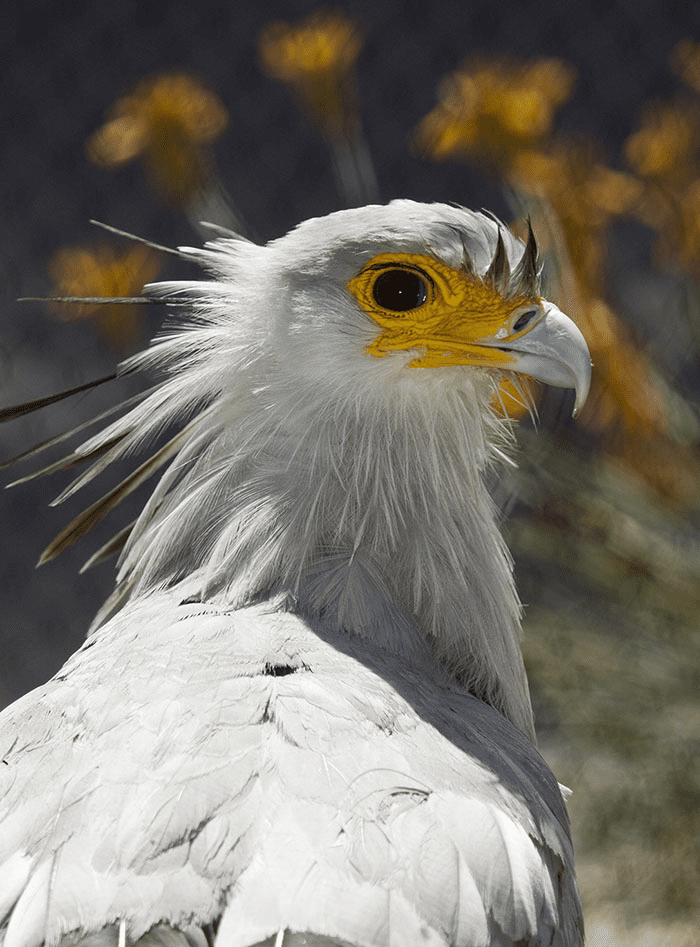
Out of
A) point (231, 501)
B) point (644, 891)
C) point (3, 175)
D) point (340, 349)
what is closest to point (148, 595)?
point (231, 501)

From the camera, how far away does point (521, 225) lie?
1816 mm

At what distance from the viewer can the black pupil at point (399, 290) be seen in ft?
4.72

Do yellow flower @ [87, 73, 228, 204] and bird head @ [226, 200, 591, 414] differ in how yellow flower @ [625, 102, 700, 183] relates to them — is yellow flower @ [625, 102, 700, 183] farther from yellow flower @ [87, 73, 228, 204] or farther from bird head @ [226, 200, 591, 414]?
yellow flower @ [87, 73, 228, 204]

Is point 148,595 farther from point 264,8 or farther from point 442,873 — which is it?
point 264,8

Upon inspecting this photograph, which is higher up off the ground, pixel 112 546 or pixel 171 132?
pixel 171 132

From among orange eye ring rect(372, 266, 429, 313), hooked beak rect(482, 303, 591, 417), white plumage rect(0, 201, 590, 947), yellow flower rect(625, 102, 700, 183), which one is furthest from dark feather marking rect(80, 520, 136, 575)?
yellow flower rect(625, 102, 700, 183)

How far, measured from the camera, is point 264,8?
3502 millimetres

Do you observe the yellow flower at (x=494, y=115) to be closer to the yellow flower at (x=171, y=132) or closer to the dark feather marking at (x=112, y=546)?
the yellow flower at (x=171, y=132)

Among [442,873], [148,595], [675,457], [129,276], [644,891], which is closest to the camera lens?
[442,873]

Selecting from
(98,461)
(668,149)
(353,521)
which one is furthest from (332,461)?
(668,149)

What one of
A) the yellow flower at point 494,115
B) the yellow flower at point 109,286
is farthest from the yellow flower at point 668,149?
the yellow flower at point 109,286

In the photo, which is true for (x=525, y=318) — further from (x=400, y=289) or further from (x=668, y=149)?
(x=668, y=149)

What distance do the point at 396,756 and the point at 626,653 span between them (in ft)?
4.27

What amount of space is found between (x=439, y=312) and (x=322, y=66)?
69 centimetres
